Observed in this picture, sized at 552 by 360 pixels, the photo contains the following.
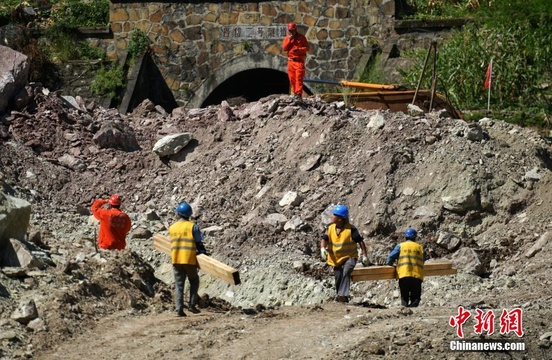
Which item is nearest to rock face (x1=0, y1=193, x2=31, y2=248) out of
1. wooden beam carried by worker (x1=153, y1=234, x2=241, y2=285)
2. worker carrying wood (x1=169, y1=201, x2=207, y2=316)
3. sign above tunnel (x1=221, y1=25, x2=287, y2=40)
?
worker carrying wood (x1=169, y1=201, x2=207, y2=316)

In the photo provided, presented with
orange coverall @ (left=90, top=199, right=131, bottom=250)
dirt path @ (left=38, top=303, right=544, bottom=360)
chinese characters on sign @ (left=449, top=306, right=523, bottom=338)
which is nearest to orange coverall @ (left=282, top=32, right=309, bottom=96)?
orange coverall @ (left=90, top=199, right=131, bottom=250)

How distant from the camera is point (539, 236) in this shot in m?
17.6

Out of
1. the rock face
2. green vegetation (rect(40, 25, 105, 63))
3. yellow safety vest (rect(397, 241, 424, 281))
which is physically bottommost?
yellow safety vest (rect(397, 241, 424, 281))

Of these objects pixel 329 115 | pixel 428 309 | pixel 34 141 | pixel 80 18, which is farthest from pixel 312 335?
pixel 80 18

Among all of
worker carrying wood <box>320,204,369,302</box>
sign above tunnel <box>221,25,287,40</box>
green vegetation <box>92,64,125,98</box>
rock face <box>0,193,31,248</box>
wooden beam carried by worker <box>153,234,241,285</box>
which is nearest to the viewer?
wooden beam carried by worker <box>153,234,241,285</box>

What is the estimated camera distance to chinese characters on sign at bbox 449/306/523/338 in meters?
12.5

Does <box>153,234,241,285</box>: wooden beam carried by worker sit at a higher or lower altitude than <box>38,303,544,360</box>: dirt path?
higher

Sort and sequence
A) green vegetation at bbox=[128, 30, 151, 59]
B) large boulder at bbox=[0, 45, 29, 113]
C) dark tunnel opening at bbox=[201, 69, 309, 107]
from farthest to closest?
dark tunnel opening at bbox=[201, 69, 309, 107]
green vegetation at bbox=[128, 30, 151, 59]
large boulder at bbox=[0, 45, 29, 113]

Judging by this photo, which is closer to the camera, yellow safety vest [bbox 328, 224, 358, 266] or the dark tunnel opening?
yellow safety vest [bbox 328, 224, 358, 266]

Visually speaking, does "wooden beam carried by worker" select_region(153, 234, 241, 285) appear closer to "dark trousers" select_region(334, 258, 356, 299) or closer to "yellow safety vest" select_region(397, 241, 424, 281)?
"dark trousers" select_region(334, 258, 356, 299)

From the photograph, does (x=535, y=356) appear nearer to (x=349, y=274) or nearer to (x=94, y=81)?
(x=349, y=274)

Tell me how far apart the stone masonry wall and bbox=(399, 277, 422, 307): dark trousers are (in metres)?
14.3

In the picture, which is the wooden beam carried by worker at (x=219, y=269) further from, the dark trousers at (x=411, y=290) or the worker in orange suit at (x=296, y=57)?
the worker in orange suit at (x=296, y=57)

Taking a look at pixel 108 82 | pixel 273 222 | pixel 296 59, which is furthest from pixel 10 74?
Result: pixel 108 82
